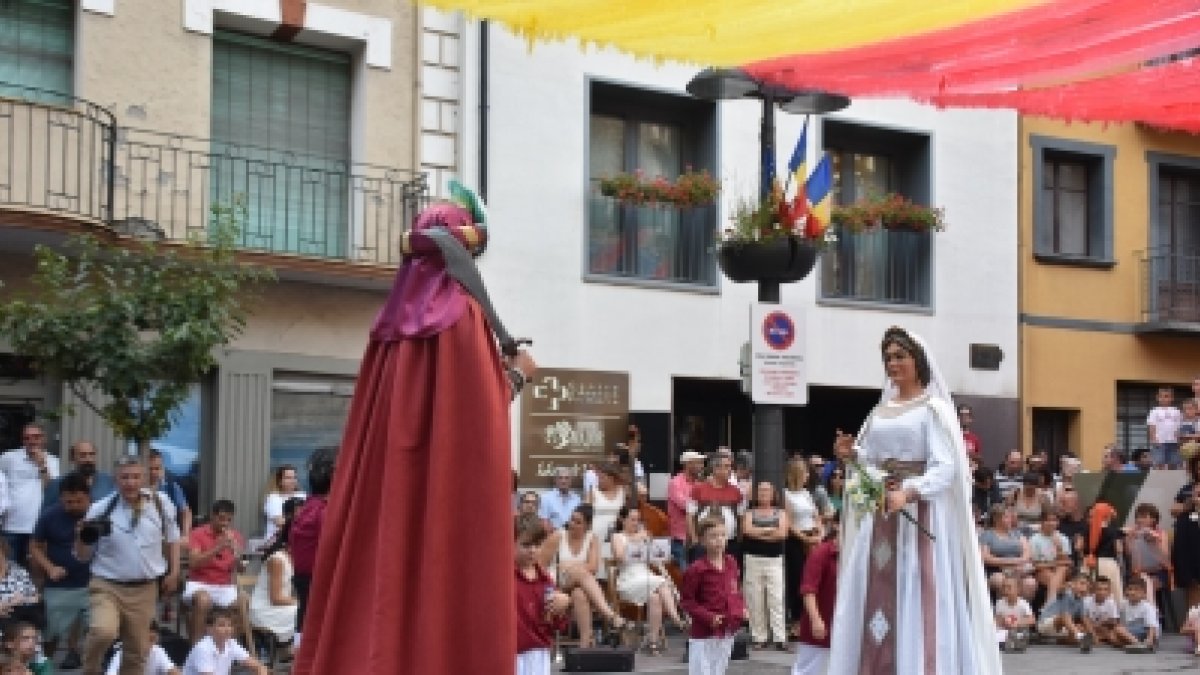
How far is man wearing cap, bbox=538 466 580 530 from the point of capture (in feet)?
53.0

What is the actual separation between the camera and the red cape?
238 inches

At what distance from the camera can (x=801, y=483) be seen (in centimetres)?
1630

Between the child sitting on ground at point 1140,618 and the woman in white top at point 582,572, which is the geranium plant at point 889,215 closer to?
the child sitting on ground at point 1140,618

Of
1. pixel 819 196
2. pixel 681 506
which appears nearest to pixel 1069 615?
Answer: pixel 681 506

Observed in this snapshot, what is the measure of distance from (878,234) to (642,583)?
855 cm

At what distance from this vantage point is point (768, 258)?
1473cm

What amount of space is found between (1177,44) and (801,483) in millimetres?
8093

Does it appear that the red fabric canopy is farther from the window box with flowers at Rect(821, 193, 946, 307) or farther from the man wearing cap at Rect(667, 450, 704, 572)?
the window box with flowers at Rect(821, 193, 946, 307)

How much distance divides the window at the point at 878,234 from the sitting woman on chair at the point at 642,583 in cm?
719

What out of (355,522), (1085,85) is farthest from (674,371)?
(355,522)

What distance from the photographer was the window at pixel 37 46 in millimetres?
15773

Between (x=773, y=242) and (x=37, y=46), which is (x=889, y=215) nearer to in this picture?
(x=773, y=242)

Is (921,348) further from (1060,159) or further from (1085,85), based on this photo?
(1060,159)

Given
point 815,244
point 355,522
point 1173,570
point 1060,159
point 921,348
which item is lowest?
point 1173,570
